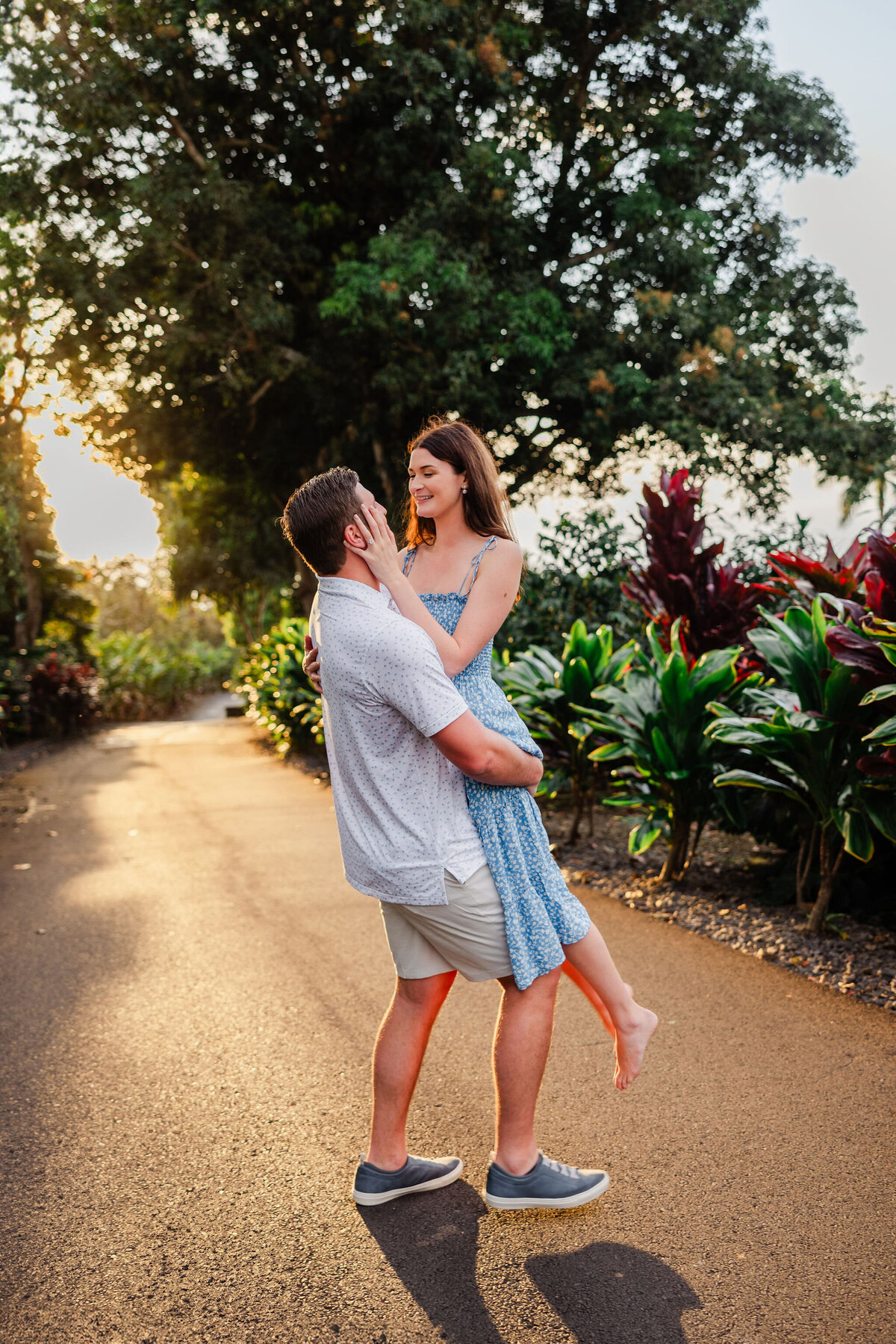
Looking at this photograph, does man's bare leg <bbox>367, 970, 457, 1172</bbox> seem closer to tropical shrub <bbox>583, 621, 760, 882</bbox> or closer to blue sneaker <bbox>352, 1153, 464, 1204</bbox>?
blue sneaker <bbox>352, 1153, 464, 1204</bbox>

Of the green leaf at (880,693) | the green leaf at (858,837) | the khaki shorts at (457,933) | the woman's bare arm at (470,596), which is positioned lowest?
the green leaf at (858,837)

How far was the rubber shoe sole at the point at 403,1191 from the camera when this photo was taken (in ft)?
8.38

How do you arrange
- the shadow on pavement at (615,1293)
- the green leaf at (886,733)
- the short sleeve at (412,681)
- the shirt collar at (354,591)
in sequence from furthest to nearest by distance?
the green leaf at (886,733) < the shirt collar at (354,591) < the short sleeve at (412,681) < the shadow on pavement at (615,1293)

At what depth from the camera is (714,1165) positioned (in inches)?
105

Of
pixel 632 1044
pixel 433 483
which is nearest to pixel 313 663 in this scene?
pixel 433 483

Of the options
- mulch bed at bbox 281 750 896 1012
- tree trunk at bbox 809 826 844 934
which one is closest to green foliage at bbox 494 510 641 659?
mulch bed at bbox 281 750 896 1012

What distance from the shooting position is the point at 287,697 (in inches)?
534

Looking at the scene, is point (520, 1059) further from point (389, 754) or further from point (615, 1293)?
point (389, 754)

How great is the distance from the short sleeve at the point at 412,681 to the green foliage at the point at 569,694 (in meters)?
3.75

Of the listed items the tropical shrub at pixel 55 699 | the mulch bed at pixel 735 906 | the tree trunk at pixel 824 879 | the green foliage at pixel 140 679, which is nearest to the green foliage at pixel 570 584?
the mulch bed at pixel 735 906

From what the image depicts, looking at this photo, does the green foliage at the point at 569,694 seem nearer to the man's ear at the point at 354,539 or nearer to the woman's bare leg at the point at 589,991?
the woman's bare leg at the point at 589,991

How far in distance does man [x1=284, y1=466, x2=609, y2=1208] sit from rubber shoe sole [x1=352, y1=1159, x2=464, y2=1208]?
160mm

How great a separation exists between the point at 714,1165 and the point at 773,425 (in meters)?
14.9

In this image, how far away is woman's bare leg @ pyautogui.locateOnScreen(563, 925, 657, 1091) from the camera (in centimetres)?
250
